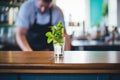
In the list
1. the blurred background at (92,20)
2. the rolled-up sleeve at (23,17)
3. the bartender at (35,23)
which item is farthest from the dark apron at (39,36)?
the blurred background at (92,20)

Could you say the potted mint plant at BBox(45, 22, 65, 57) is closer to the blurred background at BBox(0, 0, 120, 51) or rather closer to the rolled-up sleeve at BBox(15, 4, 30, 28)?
the rolled-up sleeve at BBox(15, 4, 30, 28)

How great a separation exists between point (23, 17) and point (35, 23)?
226 mm

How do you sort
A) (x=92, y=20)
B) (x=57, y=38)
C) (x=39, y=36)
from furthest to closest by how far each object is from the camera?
(x=92, y=20)
(x=39, y=36)
(x=57, y=38)

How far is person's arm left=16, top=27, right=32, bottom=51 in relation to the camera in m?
3.81

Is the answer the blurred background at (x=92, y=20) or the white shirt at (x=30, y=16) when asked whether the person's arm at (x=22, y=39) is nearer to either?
the white shirt at (x=30, y=16)

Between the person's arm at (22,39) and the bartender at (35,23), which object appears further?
the person's arm at (22,39)

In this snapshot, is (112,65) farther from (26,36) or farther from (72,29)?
(72,29)

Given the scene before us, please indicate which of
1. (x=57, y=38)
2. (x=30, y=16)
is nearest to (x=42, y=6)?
(x=30, y=16)

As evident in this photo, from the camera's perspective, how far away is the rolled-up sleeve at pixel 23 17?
371 centimetres

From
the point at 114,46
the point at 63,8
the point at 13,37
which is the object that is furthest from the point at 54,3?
the point at 114,46

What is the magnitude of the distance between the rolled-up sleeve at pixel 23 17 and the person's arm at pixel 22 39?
8 cm

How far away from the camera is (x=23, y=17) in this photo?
149 inches

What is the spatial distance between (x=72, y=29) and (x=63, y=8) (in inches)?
20.7

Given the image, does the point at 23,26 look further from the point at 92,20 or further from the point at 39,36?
the point at 92,20
